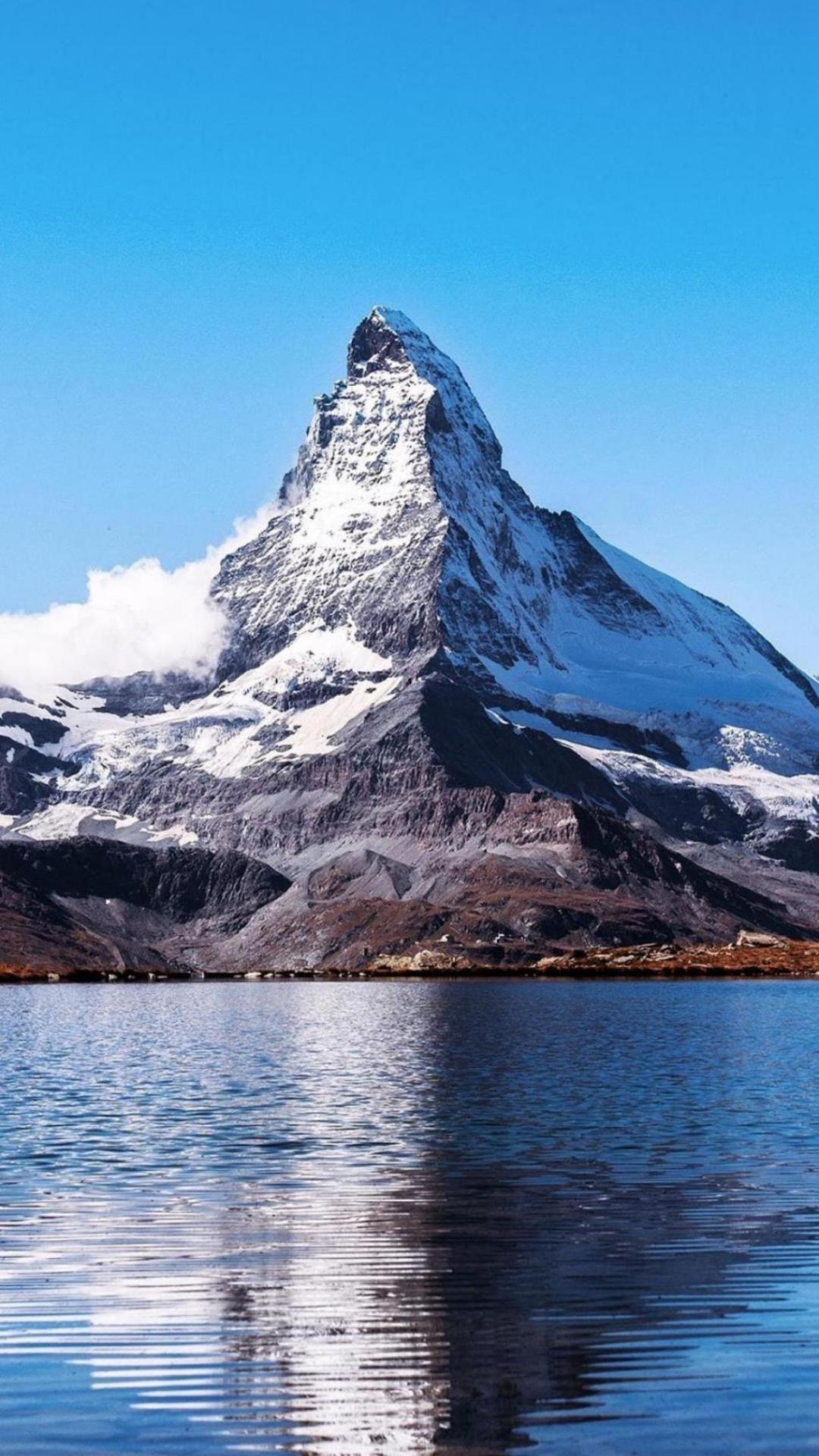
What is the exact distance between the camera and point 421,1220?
47750 millimetres

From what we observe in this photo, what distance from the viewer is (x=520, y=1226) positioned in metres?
46.6

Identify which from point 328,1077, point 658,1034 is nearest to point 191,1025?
point 658,1034

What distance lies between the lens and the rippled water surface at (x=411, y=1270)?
27.7 metres

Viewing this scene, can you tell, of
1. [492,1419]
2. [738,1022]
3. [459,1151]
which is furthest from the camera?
[738,1022]

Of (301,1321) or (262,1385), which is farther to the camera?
(301,1321)

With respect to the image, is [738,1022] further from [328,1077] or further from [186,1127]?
[186,1127]

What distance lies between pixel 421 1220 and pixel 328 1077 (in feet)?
174

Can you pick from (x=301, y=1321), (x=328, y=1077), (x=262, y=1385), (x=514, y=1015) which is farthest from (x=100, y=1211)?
(x=514, y=1015)

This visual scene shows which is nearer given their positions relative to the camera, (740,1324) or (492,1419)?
(492,1419)

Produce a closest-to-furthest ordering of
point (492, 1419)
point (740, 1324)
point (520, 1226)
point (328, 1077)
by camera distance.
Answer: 1. point (492, 1419)
2. point (740, 1324)
3. point (520, 1226)
4. point (328, 1077)

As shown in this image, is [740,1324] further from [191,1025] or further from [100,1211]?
[191,1025]

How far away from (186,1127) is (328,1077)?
28317mm

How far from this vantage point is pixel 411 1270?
40438 mm

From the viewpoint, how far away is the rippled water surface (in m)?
27.7
